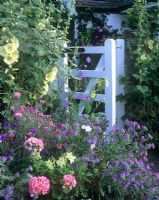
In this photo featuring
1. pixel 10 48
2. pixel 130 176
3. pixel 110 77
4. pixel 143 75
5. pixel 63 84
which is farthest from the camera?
pixel 143 75

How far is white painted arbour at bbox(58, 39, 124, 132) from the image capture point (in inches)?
197

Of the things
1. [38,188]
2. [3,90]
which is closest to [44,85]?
[3,90]

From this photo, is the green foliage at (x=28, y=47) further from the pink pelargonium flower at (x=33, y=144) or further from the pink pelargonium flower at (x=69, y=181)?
the pink pelargonium flower at (x=69, y=181)

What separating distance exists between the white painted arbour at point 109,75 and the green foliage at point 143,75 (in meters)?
0.15

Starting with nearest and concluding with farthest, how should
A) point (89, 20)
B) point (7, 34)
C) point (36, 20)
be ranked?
point (7, 34) < point (36, 20) < point (89, 20)

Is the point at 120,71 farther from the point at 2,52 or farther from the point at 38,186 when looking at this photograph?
the point at 38,186

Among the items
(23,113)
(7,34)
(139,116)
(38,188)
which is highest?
(7,34)

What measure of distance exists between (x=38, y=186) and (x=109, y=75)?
2.55 meters

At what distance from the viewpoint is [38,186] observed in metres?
2.69

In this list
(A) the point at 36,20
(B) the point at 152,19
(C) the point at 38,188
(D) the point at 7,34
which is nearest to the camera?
(C) the point at 38,188

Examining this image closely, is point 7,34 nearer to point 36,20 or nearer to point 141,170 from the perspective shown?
point 36,20

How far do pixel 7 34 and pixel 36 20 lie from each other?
1.56ft

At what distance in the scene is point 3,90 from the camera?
4.26 meters

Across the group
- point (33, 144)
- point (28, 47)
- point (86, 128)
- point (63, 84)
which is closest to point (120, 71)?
point (63, 84)
